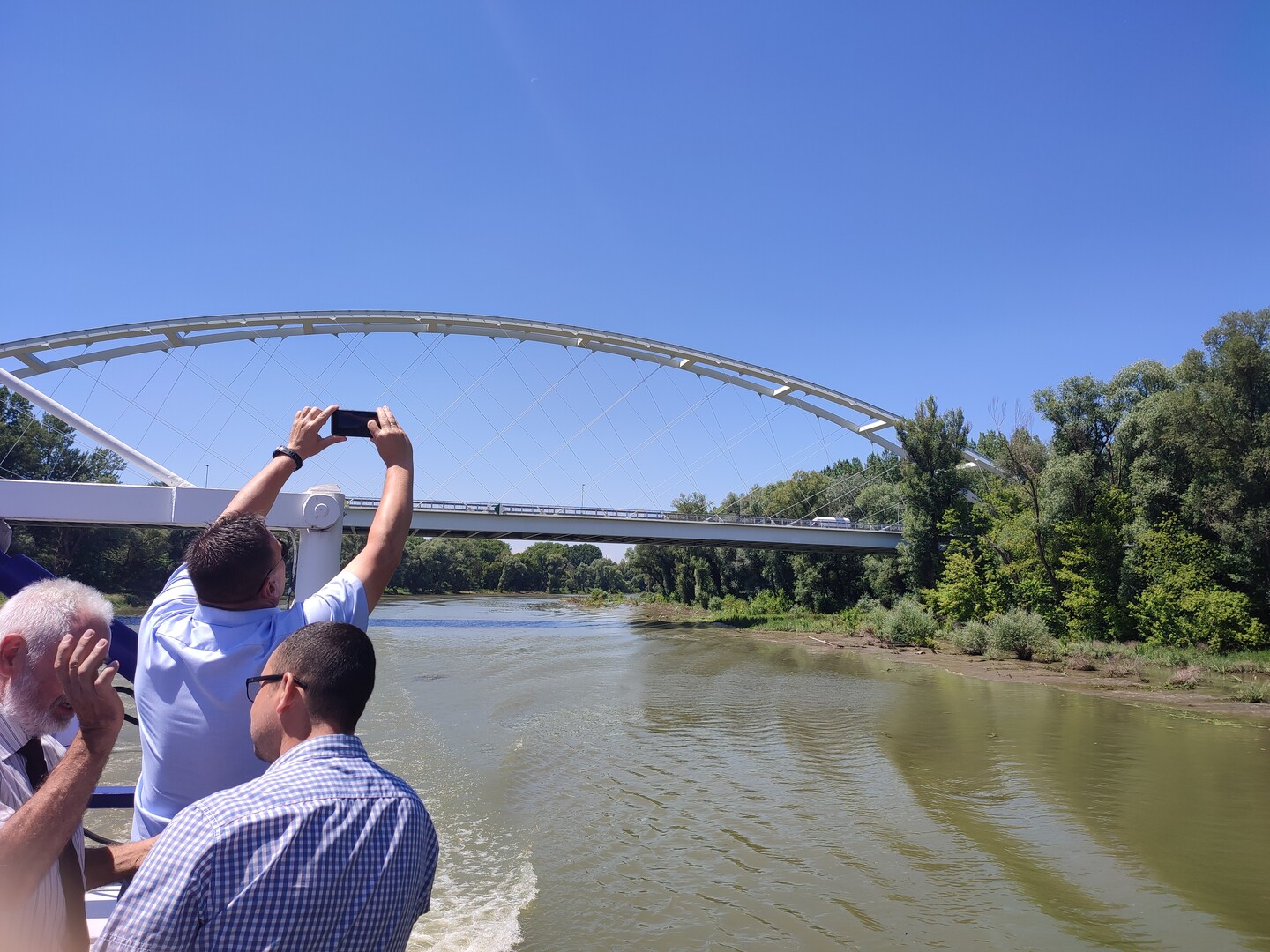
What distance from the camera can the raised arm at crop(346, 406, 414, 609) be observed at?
8.76 feet

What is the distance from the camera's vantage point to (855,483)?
79.6 m

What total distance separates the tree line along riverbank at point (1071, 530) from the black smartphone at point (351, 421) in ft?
104

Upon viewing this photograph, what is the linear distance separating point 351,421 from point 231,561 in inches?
38.7

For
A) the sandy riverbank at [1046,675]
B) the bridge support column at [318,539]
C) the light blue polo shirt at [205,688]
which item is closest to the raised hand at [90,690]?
the light blue polo shirt at [205,688]

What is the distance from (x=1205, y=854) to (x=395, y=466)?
10106mm

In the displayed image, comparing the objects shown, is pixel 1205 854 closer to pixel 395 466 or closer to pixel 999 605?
pixel 395 466

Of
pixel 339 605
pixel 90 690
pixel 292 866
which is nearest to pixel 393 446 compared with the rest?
pixel 339 605

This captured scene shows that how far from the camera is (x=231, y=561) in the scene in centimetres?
244

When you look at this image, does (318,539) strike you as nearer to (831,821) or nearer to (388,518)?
(388,518)

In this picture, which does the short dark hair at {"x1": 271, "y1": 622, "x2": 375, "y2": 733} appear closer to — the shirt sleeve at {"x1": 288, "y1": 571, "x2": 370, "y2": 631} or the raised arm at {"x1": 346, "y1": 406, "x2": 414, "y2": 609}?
the shirt sleeve at {"x1": 288, "y1": 571, "x2": 370, "y2": 631}

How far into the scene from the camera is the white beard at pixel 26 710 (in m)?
2.00

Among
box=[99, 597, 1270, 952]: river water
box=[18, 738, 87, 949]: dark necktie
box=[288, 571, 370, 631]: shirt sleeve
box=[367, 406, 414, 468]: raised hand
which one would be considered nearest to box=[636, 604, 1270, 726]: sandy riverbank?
box=[99, 597, 1270, 952]: river water

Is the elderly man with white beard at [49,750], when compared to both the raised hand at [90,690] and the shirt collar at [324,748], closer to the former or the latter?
the raised hand at [90,690]

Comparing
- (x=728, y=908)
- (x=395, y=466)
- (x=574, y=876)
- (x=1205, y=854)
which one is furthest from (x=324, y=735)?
(x=1205, y=854)
